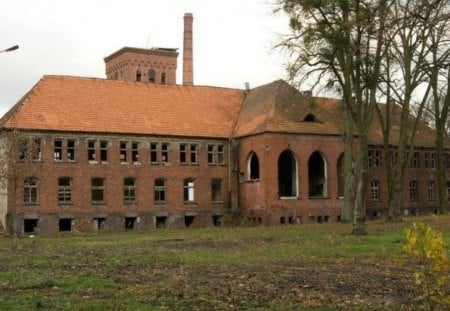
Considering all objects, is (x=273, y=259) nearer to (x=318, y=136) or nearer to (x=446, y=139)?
(x=318, y=136)

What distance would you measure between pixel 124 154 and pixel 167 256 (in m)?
26.6

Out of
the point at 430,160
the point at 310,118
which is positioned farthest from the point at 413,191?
the point at 310,118

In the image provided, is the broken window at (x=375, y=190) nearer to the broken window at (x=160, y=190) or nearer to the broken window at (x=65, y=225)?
the broken window at (x=160, y=190)

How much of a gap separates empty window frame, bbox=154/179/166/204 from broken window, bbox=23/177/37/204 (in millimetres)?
8612

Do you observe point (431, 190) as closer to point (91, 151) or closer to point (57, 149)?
point (91, 151)

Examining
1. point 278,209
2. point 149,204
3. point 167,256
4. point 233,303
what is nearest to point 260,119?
point 278,209

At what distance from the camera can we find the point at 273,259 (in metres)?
18.5

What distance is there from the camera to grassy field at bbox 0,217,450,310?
1076 cm

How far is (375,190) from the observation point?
5384 cm

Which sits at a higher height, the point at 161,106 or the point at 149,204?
the point at 161,106

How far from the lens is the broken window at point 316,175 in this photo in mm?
49703

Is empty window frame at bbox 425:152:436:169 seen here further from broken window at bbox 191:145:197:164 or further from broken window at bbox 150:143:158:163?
broken window at bbox 150:143:158:163

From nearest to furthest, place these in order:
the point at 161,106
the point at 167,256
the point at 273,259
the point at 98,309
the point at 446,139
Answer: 1. the point at 98,309
2. the point at 273,259
3. the point at 167,256
4. the point at 161,106
5. the point at 446,139

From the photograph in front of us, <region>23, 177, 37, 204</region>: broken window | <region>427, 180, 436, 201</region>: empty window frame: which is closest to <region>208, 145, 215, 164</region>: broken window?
<region>23, 177, 37, 204</region>: broken window
